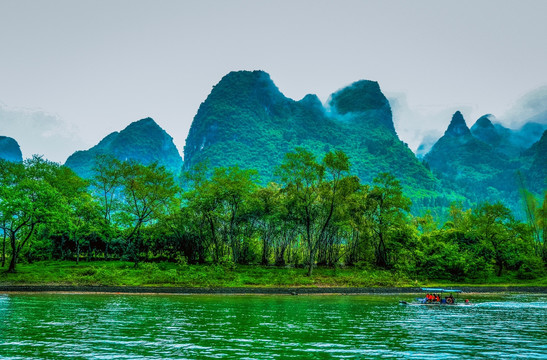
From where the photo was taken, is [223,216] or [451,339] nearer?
[451,339]

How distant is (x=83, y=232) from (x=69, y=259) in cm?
760

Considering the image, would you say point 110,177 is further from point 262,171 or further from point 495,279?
point 262,171

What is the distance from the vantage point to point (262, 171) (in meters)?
198

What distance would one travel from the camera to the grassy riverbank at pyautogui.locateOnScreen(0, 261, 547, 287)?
139ft

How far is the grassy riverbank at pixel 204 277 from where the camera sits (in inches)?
1671

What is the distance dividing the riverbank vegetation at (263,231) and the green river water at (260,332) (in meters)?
19.9

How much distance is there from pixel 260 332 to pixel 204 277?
2775cm

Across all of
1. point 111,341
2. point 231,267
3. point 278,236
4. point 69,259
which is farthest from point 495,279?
point 69,259

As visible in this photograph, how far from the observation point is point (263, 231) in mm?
60062

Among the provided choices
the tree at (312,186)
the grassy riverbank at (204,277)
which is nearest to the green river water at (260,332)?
the grassy riverbank at (204,277)

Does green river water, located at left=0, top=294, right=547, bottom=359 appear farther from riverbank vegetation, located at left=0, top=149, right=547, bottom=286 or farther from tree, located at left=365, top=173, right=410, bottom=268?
tree, located at left=365, top=173, right=410, bottom=268

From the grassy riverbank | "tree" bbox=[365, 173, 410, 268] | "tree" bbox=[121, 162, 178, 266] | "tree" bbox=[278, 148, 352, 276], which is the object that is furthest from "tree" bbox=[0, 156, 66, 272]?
"tree" bbox=[365, 173, 410, 268]

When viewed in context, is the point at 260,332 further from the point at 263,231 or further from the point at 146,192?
the point at 263,231

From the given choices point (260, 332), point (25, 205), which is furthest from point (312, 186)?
point (260, 332)
